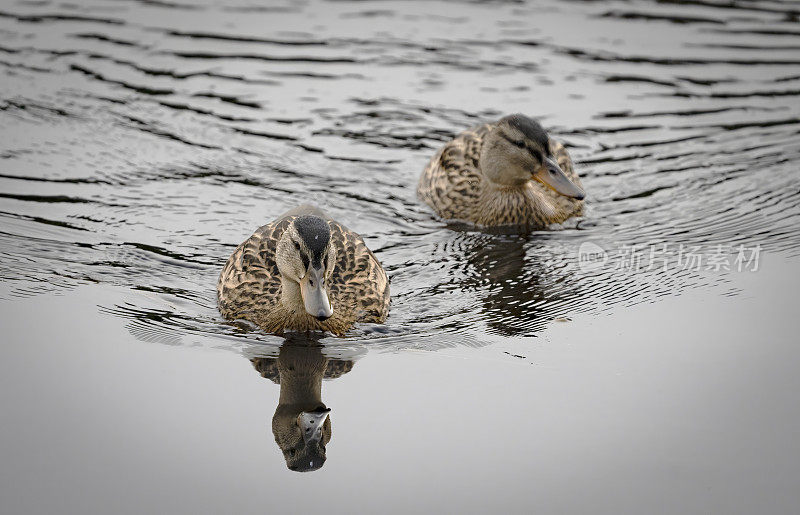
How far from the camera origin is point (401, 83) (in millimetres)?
14297

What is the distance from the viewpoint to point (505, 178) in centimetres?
1153

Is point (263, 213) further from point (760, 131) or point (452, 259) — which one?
point (760, 131)

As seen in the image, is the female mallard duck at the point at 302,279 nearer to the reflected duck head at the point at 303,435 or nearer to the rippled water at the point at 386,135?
the rippled water at the point at 386,135

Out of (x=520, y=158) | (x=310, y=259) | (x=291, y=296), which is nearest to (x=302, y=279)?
(x=310, y=259)

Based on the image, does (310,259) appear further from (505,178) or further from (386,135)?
(386,135)

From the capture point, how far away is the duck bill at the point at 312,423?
7.18 meters

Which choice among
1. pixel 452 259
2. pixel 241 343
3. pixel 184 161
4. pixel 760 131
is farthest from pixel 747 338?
pixel 184 161

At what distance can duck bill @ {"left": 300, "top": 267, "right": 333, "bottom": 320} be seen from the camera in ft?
26.4

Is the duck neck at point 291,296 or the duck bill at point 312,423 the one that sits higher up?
the duck neck at point 291,296

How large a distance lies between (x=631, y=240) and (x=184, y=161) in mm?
4451

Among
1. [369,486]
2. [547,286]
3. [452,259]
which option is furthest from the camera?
[452,259]

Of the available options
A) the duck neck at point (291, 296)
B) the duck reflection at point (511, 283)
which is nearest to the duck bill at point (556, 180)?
the duck reflection at point (511, 283)

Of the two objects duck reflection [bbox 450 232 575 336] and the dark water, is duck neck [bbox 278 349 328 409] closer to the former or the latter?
the dark water

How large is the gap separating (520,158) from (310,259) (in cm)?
367
